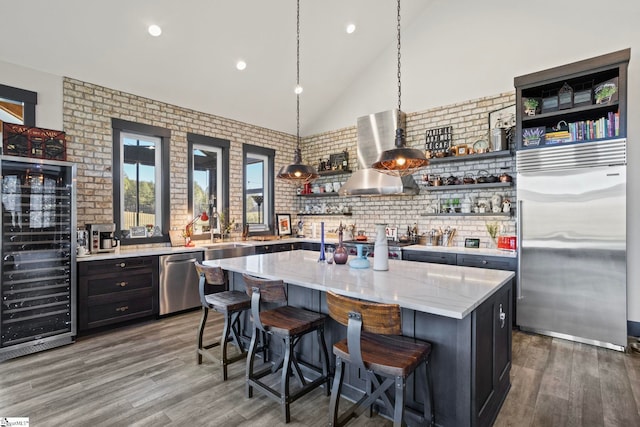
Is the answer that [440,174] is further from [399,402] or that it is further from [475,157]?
[399,402]

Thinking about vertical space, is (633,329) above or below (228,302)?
below

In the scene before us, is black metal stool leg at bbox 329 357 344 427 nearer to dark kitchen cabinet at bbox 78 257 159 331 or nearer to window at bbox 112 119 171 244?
dark kitchen cabinet at bbox 78 257 159 331

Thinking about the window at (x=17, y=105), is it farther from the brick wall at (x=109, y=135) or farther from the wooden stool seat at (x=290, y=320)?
the wooden stool seat at (x=290, y=320)

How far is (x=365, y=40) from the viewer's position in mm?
5516

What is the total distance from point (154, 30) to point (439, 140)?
13.9ft

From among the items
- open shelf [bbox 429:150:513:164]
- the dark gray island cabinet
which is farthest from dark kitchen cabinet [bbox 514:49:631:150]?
the dark gray island cabinet

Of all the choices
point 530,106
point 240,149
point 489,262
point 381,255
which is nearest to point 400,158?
point 381,255

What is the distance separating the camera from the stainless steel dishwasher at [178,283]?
4375mm

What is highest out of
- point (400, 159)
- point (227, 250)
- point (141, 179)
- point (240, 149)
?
point (240, 149)

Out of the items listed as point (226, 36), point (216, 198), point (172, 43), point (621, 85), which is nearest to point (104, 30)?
point (172, 43)

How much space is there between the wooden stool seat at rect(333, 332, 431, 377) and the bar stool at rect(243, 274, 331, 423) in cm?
42

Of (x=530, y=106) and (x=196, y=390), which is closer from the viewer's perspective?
(x=196, y=390)

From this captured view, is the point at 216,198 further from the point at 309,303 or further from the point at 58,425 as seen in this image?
the point at 58,425

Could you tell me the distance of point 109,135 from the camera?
445 cm
